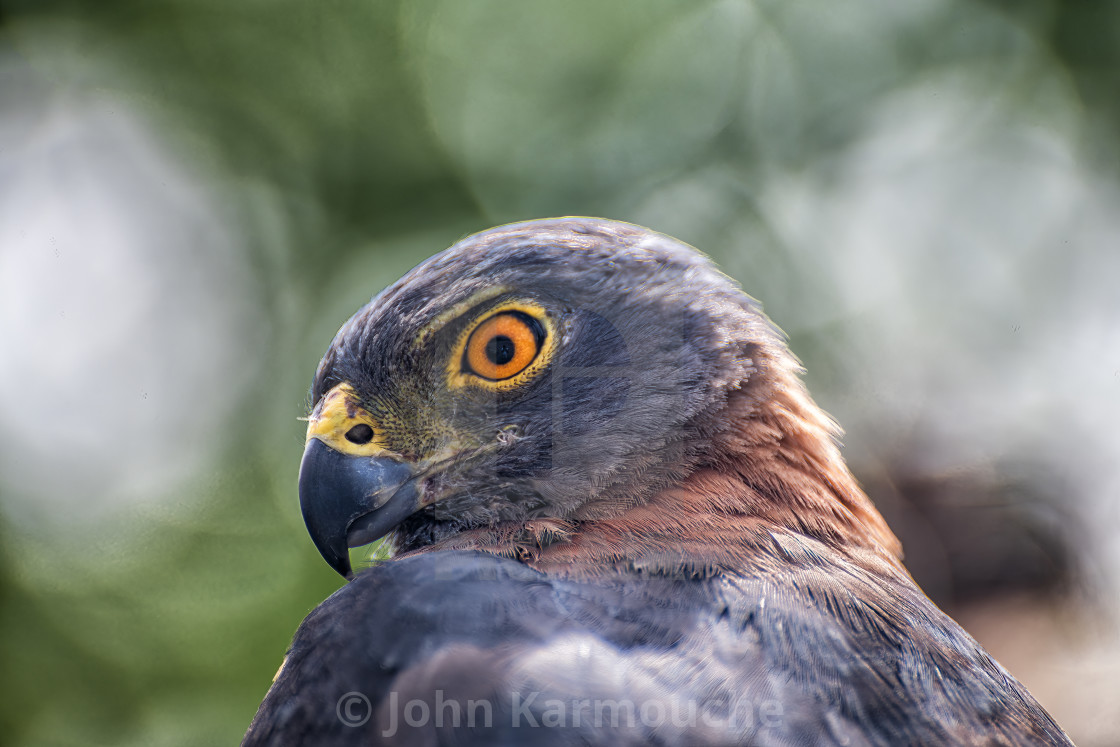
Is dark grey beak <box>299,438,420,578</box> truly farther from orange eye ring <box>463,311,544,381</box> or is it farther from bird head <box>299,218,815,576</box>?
orange eye ring <box>463,311,544,381</box>

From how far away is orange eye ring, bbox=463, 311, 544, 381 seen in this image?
1.93m

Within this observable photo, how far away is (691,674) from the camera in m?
1.16

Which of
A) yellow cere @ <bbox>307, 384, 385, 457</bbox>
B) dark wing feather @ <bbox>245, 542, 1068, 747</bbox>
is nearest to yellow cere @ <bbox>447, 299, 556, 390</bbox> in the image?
yellow cere @ <bbox>307, 384, 385, 457</bbox>

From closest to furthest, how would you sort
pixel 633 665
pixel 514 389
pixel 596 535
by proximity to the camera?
pixel 633 665
pixel 596 535
pixel 514 389

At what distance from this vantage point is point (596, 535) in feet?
5.30

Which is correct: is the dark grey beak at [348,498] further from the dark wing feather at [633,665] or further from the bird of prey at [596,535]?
the dark wing feather at [633,665]

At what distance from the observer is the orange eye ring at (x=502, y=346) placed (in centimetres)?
193

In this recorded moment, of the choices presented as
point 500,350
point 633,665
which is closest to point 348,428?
point 500,350

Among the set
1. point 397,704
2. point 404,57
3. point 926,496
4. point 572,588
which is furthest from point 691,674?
point 404,57

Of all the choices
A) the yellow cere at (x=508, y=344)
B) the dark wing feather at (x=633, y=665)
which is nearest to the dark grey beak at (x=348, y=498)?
the yellow cere at (x=508, y=344)

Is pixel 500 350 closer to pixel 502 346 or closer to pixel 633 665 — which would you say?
pixel 502 346

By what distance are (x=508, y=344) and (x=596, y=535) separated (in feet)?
1.90

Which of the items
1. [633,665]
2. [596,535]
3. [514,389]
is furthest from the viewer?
[514,389]

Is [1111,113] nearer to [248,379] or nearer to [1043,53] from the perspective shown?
[1043,53]
